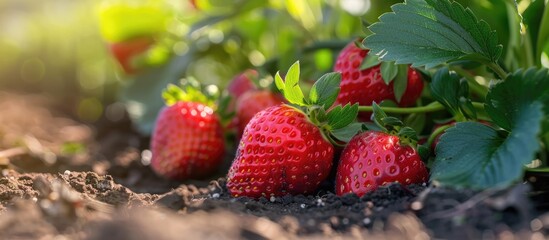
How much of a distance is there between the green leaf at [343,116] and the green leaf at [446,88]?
182 millimetres

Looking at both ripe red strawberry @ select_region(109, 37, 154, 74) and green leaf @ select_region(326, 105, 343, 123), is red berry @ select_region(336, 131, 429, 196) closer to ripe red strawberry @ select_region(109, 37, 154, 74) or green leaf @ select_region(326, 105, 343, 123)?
green leaf @ select_region(326, 105, 343, 123)

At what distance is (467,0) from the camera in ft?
5.65

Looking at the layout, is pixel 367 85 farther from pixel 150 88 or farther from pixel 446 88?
pixel 150 88

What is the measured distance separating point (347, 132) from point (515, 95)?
33 cm

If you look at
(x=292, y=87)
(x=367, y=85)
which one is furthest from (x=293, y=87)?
(x=367, y=85)

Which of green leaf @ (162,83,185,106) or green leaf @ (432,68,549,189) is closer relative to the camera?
green leaf @ (432,68,549,189)

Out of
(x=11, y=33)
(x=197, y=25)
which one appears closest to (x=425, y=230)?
(x=197, y=25)

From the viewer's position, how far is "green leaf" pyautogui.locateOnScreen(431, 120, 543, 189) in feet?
3.90

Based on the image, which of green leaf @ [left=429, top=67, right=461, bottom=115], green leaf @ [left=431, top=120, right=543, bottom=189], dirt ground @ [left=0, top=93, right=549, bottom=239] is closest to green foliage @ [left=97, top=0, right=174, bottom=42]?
dirt ground @ [left=0, top=93, right=549, bottom=239]

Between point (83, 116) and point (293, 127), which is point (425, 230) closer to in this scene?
point (293, 127)

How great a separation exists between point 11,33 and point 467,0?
3.06 m

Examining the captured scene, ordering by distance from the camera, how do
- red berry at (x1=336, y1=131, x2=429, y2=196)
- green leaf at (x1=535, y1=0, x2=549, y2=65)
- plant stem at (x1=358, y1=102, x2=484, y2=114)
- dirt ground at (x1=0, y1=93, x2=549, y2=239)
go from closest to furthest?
1. dirt ground at (x1=0, y1=93, x2=549, y2=239)
2. red berry at (x1=336, y1=131, x2=429, y2=196)
3. plant stem at (x1=358, y1=102, x2=484, y2=114)
4. green leaf at (x1=535, y1=0, x2=549, y2=65)

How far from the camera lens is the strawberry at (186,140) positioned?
1873mm

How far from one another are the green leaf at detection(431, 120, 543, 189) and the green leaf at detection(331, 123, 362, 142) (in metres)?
0.17
